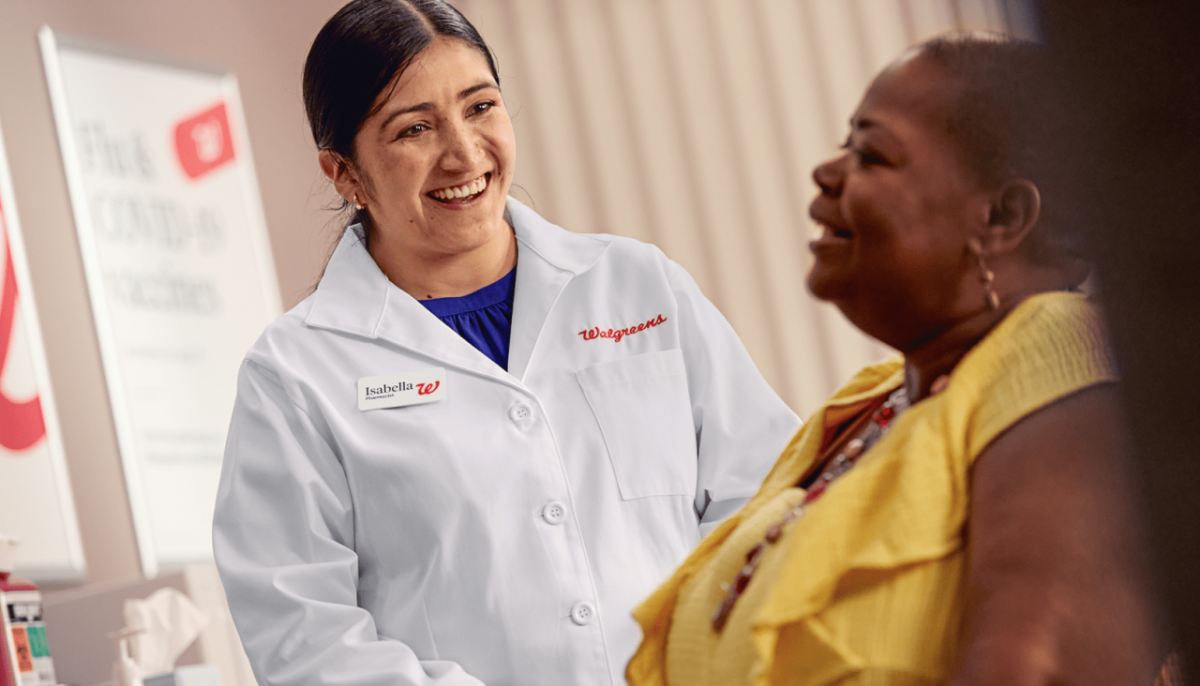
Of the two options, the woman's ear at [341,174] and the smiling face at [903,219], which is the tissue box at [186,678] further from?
the smiling face at [903,219]

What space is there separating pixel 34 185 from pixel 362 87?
2023mm

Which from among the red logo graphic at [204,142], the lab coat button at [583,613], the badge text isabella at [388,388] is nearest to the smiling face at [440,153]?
the badge text isabella at [388,388]

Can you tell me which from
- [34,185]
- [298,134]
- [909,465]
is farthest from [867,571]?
[298,134]

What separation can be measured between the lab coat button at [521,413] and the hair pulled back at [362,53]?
1.39 feet

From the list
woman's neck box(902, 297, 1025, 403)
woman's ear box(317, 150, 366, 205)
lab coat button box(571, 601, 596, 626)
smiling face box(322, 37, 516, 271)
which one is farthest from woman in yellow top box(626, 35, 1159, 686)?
woman's ear box(317, 150, 366, 205)

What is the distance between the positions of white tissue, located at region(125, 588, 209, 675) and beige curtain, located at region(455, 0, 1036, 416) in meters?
1.70

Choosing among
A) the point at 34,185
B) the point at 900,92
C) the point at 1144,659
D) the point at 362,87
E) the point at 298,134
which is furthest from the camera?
the point at 298,134

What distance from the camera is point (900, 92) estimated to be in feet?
2.02

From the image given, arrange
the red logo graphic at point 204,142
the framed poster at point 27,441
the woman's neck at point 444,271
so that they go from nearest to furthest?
1. the woman's neck at point 444,271
2. the framed poster at point 27,441
3. the red logo graphic at point 204,142

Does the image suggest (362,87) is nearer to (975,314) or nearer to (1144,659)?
(975,314)

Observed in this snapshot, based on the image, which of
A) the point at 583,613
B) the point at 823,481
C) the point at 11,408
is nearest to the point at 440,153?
the point at 583,613

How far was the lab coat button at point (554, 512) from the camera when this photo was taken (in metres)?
1.35

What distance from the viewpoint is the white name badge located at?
1389 millimetres

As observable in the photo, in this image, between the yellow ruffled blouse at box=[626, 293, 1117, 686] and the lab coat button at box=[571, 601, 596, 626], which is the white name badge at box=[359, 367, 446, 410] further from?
the yellow ruffled blouse at box=[626, 293, 1117, 686]
